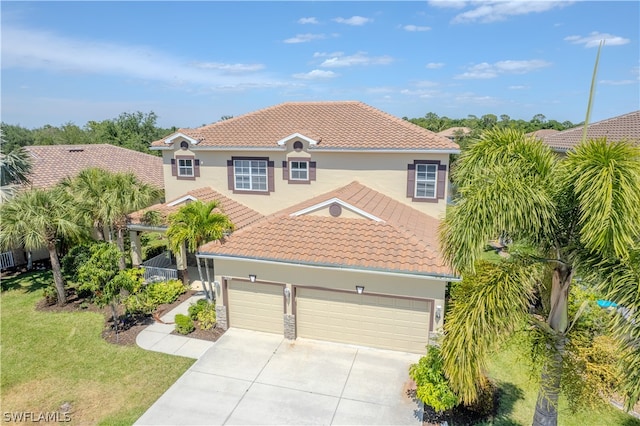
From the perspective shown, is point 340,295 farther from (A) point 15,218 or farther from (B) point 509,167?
(A) point 15,218

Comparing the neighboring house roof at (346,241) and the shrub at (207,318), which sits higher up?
the neighboring house roof at (346,241)

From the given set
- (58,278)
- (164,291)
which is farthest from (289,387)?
(58,278)

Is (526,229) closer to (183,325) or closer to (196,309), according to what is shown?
(183,325)

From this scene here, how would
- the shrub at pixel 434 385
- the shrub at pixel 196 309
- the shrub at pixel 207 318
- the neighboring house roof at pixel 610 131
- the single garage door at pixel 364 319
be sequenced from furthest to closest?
1. the neighboring house roof at pixel 610 131
2. the shrub at pixel 196 309
3. the shrub at pixel 207 318
4. the single garage door at pixel 364 319
5. the shrub at pixel 434 385

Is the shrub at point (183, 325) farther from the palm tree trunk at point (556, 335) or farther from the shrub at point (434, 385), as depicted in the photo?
the palm tree trunk at point (556, 335)

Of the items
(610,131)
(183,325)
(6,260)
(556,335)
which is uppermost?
(610,131)

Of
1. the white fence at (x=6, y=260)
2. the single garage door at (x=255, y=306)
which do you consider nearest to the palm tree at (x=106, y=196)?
the single garage door at (x=255, y=306)
